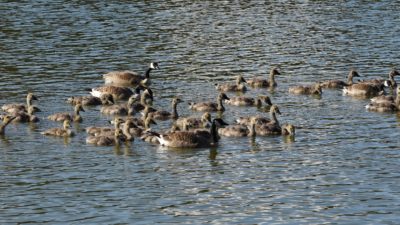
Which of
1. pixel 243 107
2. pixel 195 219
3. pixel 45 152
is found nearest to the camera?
pixel 195 219

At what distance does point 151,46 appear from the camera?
4566cm

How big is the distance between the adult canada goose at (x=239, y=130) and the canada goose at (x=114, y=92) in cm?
663

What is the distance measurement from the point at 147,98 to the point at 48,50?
11125 millimetres

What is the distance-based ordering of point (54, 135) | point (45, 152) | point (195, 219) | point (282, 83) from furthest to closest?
point (282, 83) → point (54, 135) → point (45, 152) → point (195, 219)

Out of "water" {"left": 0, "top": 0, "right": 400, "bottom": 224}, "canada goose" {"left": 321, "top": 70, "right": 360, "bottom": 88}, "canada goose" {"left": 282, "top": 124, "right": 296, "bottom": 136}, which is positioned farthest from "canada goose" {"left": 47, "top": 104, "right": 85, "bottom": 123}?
"canada goose" {"left": 321, "top": 70, "right": 360, "bottom": 88}

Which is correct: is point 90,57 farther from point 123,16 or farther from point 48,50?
point 123,16

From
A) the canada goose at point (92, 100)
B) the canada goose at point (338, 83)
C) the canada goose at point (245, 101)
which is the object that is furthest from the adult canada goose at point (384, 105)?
the canada goose at point (92, 100)

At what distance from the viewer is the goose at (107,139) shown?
27703mm

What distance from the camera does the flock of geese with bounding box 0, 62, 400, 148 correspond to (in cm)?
2795

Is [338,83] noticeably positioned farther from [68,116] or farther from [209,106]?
[68,116]

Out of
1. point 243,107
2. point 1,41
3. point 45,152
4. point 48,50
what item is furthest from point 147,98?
point 1,41

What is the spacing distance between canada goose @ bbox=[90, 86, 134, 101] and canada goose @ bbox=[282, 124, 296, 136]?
771 centimetres

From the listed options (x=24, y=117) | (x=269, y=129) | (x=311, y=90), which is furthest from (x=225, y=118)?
(x=24, y=117)

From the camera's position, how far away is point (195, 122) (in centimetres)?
3059
